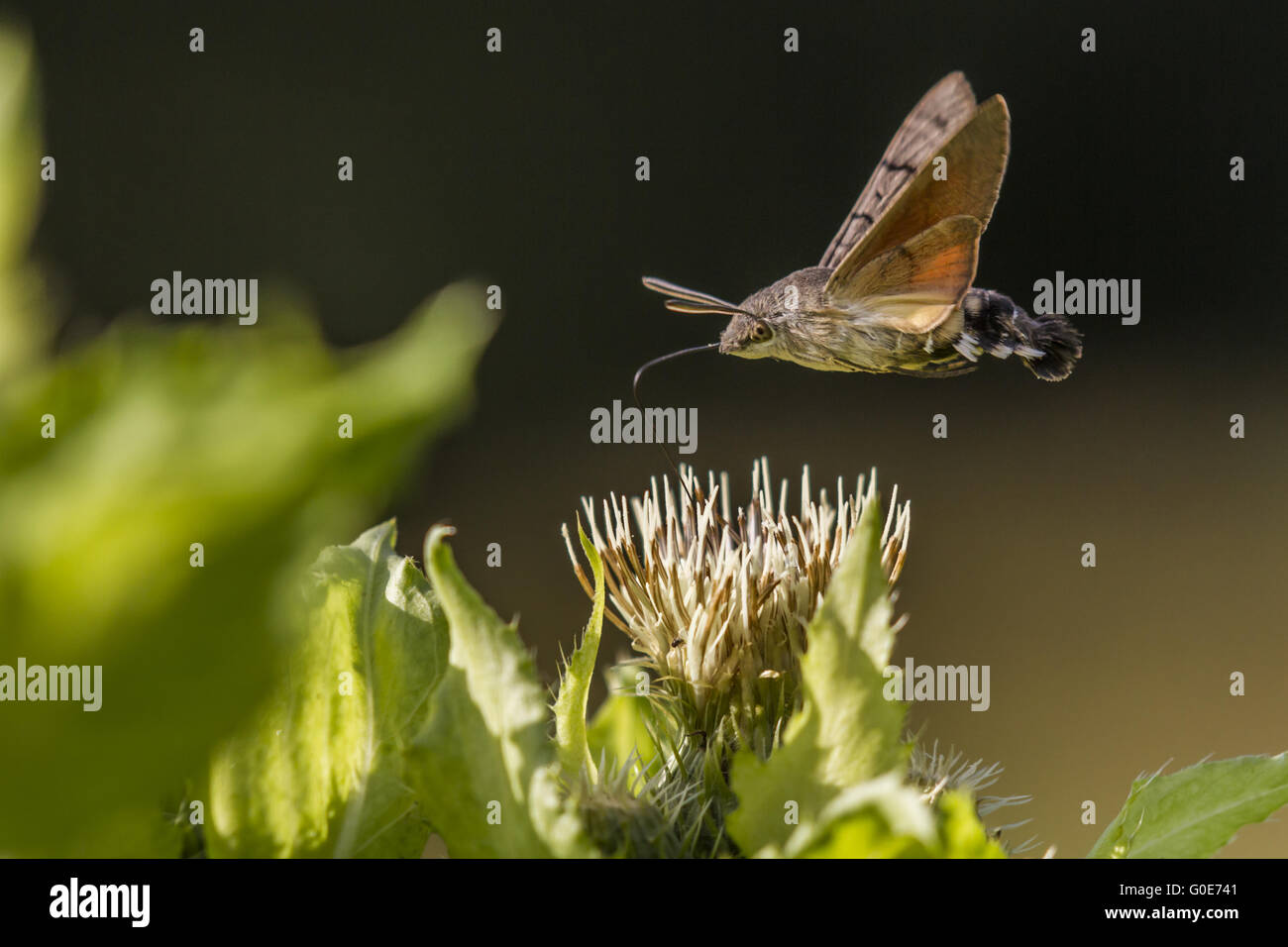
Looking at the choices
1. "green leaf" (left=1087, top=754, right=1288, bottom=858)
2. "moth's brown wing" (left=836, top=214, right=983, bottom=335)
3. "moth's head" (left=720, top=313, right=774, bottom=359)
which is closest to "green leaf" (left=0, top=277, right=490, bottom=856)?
"green leaf" (left=1087, top=754, right=1288, bottom=858)

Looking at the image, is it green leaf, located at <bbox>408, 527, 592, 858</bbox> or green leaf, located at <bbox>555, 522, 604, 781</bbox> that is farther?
green leaf, located at <bbox>555, 522, 604, 781</bbox>

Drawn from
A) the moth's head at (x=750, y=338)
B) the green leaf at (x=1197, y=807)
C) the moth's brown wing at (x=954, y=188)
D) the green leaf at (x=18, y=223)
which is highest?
the moth's brown wing at (x=954, y=188)

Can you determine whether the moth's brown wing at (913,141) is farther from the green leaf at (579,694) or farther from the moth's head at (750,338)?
the green leaf at (579,694)

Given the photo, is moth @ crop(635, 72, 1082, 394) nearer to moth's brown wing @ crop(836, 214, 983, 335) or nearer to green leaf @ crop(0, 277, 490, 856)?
moth's brown wing @ crop(836, 214, 983, 335)

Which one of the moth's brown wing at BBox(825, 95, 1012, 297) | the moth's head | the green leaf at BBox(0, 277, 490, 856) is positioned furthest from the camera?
the moth's head

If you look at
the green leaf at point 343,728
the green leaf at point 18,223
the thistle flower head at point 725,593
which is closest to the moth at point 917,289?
the thistle flower head at point 725,593
